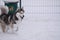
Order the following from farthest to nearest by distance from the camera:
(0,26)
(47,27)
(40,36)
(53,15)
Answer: (53,15) → (47,27) → (0,26) → (40,36)

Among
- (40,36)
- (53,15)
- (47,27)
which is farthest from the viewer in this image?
(53,15)

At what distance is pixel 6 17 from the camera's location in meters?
2.41

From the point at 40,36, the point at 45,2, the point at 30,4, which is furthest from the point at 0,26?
the point at 45,2

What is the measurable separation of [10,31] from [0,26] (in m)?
0.19

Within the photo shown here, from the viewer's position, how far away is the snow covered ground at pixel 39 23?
2.35 metres

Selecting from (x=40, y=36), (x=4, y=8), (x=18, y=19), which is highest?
(x=4, y=8)

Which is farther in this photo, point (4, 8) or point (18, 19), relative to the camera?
point (4, 8)

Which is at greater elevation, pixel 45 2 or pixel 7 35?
pixel 45 2

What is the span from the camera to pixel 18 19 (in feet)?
8.07

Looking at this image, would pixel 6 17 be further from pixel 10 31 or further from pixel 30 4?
pixel 30 4

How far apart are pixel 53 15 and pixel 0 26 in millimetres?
1544

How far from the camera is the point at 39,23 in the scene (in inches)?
118

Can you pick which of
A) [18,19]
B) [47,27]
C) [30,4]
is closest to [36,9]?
[30,4]

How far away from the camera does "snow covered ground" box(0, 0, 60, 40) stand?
2.35 meters
